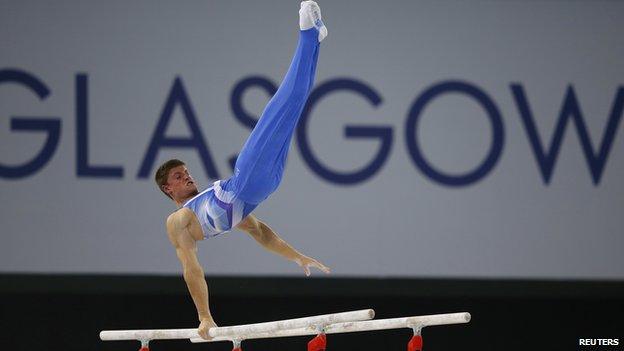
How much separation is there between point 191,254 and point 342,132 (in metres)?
3.63

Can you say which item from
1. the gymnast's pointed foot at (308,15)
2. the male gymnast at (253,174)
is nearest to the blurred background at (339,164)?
the male gymnast at (253,174)

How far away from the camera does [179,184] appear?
23.2ft

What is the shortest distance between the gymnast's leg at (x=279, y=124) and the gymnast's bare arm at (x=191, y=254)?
0.29 meters

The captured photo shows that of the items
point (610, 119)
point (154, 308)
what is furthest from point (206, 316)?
point (610, 119)

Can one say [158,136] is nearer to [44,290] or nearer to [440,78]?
[44,290]

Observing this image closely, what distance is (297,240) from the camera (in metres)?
9.95

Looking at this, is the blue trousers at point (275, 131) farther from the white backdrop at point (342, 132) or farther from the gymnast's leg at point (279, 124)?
the white backdrop at point (342, 132)

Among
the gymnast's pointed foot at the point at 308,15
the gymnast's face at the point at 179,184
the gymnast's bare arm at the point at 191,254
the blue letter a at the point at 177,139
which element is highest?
the gymnast's pointed foot at the point at 308,15

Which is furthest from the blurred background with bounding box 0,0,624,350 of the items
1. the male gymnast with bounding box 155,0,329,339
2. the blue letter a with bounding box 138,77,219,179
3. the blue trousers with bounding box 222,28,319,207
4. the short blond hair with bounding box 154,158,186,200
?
the blue trousers with bounding box 222,28,319,207

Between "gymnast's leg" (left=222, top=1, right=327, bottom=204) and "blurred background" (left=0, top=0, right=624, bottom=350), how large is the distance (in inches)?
124

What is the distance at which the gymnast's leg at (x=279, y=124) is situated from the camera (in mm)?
6480

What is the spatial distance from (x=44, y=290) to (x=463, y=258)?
3615mm

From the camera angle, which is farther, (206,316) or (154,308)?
(154,308)

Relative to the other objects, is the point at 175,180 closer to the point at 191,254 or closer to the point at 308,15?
the point at 191,254
